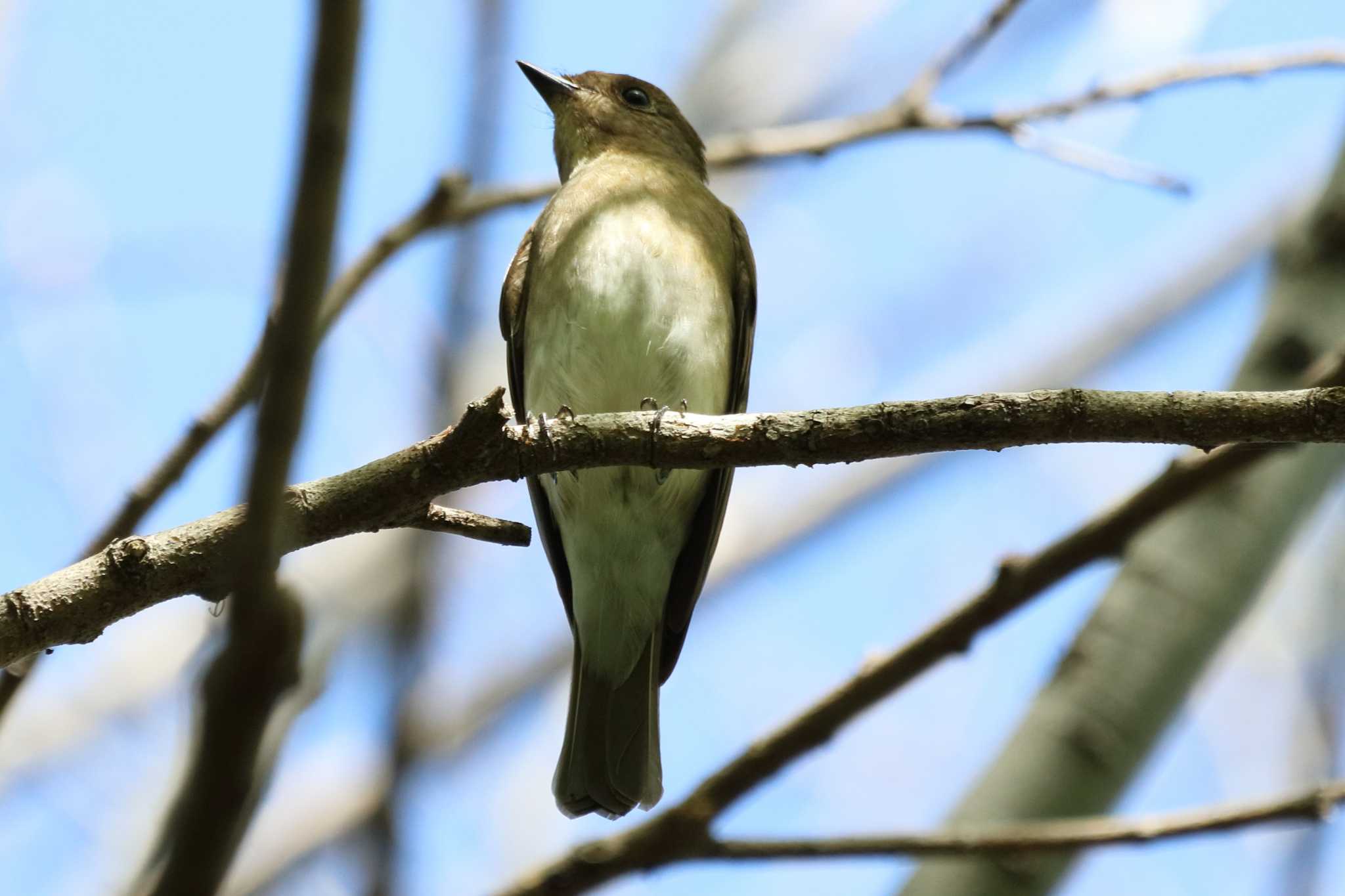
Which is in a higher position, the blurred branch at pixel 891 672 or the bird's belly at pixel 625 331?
the bird's belly at pixel 625 331

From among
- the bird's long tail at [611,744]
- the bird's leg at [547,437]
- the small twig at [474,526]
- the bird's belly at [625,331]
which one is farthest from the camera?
the bird's belly at [625,331]

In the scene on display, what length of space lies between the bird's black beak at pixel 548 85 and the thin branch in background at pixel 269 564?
6.14 m

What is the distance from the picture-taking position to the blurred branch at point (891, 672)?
3119 millimetres

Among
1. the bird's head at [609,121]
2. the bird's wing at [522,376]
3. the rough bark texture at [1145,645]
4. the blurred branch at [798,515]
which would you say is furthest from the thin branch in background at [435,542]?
the bird's head at [609,121]

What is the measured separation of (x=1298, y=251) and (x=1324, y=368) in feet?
4.60

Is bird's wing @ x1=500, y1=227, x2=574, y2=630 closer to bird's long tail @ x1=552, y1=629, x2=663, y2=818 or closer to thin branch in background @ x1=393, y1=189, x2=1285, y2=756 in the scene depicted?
bird's long tail @ x1=552, y1=629, x2=663, y2=818

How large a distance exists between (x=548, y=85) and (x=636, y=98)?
1.71ft

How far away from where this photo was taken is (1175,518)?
13.8 feet

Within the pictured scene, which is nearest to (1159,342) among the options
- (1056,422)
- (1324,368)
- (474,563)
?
(474,563)

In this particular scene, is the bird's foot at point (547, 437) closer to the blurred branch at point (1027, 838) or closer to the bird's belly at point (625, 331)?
the blurred branch at point (1027, 838)

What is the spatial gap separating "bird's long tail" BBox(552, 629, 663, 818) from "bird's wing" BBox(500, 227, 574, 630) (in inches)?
13.5

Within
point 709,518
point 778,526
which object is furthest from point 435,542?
point 778,526

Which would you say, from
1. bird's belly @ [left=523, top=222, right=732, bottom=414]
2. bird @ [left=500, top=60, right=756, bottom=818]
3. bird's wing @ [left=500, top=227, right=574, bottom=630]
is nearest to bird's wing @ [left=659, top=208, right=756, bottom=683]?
bird @ [left=500, top=60, right=756, bottom=818]

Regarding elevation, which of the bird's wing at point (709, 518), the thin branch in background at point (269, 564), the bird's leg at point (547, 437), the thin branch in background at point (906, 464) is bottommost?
the thin branch in background at point (269, 564)
